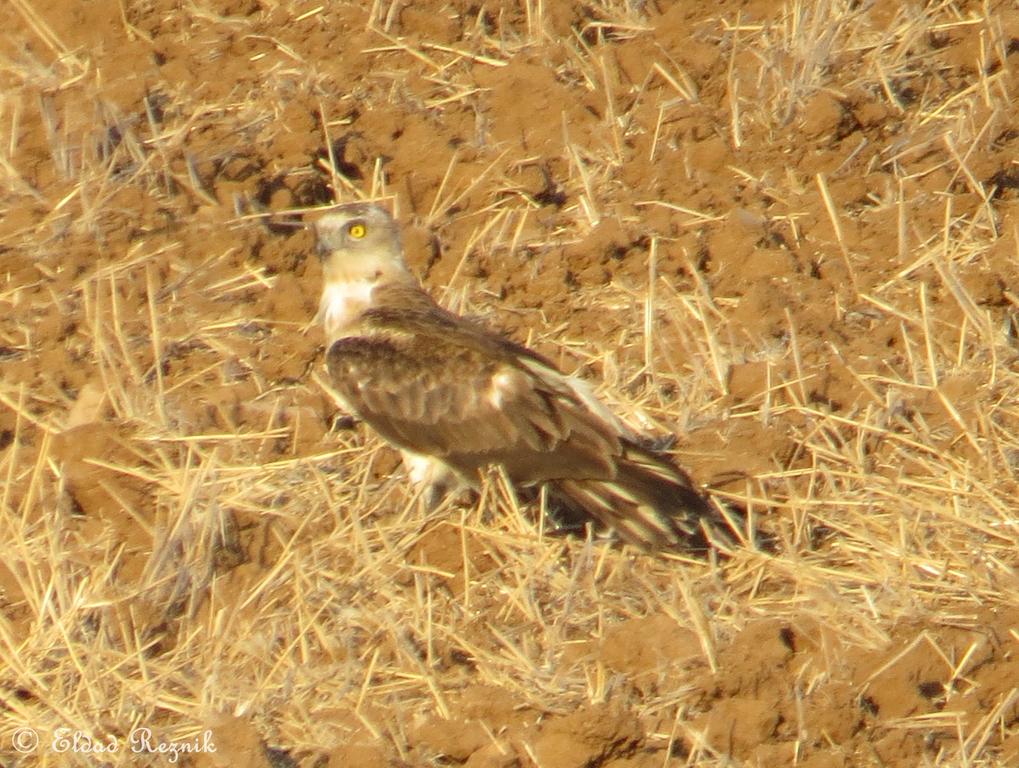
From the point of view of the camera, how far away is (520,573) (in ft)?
23.5

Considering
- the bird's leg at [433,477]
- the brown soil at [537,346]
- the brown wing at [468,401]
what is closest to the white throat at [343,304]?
the brown soil at [537,346]

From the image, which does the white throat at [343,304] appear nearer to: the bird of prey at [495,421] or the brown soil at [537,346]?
the bird of prey at [495,421]

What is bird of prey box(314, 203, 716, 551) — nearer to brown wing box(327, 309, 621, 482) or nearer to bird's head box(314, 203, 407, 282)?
brown wing box(327, 309, 621, 482)

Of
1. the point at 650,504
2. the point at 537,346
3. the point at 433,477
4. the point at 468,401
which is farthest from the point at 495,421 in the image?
the point at 537,346

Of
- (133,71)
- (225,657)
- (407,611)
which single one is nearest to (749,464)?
(407,611)

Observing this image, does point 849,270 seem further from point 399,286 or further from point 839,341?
point 399,286

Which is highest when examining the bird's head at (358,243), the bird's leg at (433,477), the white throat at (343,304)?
the bird's head at (358,243)

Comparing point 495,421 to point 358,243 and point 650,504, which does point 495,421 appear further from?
point 358,243

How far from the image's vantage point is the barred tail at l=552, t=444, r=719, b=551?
→ 7293 mm

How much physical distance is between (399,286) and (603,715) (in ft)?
9.78

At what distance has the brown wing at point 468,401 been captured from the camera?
749cm

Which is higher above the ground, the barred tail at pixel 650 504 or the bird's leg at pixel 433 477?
the barred tail at pixel 650 504

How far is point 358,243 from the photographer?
8.48 metres

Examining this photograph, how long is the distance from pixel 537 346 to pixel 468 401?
37.1 inches
